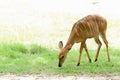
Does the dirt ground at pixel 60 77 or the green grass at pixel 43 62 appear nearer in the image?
the dirt ground at pixel 60 77

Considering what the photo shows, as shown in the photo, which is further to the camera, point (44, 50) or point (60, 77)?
point (44, 50)

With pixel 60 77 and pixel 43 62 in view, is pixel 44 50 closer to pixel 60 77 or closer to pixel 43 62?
pixel 43 62

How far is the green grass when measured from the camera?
1220 centimetres

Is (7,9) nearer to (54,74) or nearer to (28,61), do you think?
(28,61)

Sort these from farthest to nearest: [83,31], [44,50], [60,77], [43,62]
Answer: [44,50] → [43,62] → [83,31] → [60,77]

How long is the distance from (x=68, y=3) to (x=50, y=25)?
19.7 ft

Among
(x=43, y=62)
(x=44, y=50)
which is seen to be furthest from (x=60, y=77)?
(x=44, y=50)

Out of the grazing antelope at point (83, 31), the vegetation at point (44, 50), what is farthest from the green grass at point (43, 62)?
the grazing antelope at point (83, 31)

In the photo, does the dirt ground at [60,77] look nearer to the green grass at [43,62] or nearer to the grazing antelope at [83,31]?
the green grass at [43,62]

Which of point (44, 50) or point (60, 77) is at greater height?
point (44, 50)

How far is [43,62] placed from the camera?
517 inches

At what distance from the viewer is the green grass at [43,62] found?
12195mm

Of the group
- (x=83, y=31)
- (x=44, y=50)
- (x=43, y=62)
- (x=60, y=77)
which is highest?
(x=83, y=31)

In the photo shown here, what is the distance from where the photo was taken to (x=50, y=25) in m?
19.6
